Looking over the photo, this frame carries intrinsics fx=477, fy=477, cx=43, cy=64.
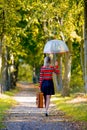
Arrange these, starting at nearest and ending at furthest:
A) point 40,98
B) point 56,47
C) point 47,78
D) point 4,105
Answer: point 47,78 < point 40,98 < point 4,105 < point 56,47

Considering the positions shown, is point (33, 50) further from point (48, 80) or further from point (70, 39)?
point (48, 80)

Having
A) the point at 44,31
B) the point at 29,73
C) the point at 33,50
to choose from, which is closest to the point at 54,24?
the point at 44,31

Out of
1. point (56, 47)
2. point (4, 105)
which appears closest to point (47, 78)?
point (4, 105)

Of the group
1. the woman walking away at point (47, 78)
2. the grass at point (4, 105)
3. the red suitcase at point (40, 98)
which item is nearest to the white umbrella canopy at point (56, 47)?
the grass at point (4, 105)

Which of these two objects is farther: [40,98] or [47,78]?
[40,98]

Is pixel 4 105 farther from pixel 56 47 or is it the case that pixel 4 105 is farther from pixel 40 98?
pixel 40 98

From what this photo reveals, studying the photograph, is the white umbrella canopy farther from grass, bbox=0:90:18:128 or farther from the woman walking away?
the woman walking away

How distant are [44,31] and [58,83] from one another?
4910mm


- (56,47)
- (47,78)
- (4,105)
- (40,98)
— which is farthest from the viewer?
(56,47)

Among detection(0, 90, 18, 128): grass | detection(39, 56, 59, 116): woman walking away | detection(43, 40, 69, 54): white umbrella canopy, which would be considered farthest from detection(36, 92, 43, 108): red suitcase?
detection(43, 40, 69, 54): white umbrella canopy

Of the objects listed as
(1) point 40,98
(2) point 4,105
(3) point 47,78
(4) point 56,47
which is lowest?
(2) point 4,105

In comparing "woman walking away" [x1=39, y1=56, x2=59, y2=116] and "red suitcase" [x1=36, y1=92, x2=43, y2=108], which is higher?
"woman walking away" [x1=39, y1=56, x2=59, y2=116]

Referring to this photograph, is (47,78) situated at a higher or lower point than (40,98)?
higher

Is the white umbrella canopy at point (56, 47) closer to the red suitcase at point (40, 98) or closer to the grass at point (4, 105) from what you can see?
the grass at point (4, 105)
